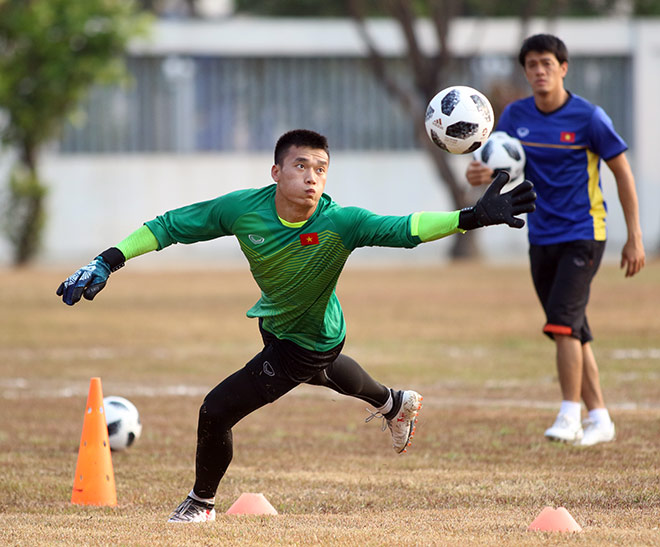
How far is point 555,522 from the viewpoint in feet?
16.4

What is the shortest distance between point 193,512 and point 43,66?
97.2 feet

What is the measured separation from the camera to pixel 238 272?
29.3 metres

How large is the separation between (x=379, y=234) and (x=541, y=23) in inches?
1490

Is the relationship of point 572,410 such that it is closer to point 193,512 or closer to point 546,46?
point 546,46

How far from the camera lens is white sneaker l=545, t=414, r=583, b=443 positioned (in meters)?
7.52

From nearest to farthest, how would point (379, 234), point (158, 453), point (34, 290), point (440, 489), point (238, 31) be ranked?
point (379, 234) → point (440, 489) → point (158, 453) → point (34, 290) → point (238, 31)

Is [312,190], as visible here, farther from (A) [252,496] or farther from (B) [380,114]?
(B) [380,114]

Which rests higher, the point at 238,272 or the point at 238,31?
the point at 238,31

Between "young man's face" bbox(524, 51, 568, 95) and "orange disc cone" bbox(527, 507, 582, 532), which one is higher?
"young man's face" bbox(524, 51, 568, 95)


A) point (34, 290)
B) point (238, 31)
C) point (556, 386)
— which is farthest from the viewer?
point (238, 31)

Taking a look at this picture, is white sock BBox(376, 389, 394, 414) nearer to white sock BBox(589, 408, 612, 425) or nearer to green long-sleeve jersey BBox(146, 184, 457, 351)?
green long-sleeve jersey BBox(146, 184, 457, 351)

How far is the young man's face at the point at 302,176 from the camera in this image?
5480 millimetres

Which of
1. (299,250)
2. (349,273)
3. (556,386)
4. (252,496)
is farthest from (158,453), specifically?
(349,273)

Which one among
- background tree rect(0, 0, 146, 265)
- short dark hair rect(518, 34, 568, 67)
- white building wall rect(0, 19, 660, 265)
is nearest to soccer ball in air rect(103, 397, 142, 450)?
short dark hair rect(518, 34, 568, 67)
